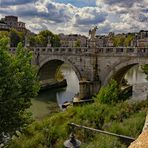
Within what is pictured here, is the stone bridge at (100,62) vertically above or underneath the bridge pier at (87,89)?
above

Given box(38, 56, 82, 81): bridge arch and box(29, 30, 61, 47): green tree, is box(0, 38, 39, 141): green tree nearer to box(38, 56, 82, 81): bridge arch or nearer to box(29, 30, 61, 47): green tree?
box(38, 56, 82, 81): bridge arch

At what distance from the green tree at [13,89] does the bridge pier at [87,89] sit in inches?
402

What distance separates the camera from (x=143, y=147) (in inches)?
149

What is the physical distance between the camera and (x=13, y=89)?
11078 millimetres

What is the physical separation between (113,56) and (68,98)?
689 cm

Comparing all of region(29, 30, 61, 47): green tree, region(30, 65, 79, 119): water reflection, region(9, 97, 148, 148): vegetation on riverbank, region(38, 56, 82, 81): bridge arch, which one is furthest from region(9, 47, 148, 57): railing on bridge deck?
region(29, 30, 61, 47): green tree

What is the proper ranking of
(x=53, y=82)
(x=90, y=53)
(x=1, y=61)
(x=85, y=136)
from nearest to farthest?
(x=85, y=136), (x=1, y=61), (x=90, y=53), (x=53, y=82)

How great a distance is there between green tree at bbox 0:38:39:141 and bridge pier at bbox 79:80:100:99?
1021 cm

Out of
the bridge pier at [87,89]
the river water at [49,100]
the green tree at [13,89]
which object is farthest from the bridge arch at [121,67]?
the green tree at [13,89]

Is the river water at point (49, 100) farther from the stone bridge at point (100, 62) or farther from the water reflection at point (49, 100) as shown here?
the stone bridge at point (100, 62)

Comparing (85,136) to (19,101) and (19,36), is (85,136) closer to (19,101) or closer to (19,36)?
(19,101)

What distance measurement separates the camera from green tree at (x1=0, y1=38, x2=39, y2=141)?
1090cm

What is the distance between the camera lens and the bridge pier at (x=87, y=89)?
22281 millimetres

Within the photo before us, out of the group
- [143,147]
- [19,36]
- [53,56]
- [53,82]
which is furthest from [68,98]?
[19,36]
